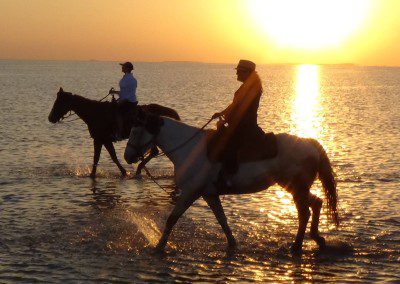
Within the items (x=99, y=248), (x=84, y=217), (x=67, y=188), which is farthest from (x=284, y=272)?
(x=67, y=188)

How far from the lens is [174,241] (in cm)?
1295

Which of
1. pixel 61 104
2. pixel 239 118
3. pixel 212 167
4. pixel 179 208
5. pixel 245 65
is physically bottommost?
pixel 179 208

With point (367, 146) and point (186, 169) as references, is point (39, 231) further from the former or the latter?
point (367, 146)

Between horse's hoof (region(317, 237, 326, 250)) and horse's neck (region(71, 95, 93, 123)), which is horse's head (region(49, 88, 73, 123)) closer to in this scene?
horse's neck (region(71, 95, 93, 123))

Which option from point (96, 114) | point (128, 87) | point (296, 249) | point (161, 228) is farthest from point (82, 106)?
point (296, 249)

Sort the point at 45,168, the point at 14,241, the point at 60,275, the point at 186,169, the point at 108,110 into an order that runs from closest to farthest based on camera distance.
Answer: the point at 60,275 → the point at 186,169 → the point at 14,241 → the point at 108,110 → the point at 45,168

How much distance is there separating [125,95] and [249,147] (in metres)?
8.50

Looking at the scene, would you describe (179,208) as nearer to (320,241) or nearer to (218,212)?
(218,212)

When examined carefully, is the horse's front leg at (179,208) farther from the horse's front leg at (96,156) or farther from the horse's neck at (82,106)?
the horse's neck at (82,106)

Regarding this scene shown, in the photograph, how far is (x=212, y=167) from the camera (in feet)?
39.2

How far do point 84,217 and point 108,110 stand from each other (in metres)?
5.80

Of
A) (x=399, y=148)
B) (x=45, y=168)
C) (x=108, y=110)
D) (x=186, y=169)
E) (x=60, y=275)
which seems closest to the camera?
(x=60, y=275)

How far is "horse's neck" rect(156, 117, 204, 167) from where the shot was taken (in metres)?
12.1

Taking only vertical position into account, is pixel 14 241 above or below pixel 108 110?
below
